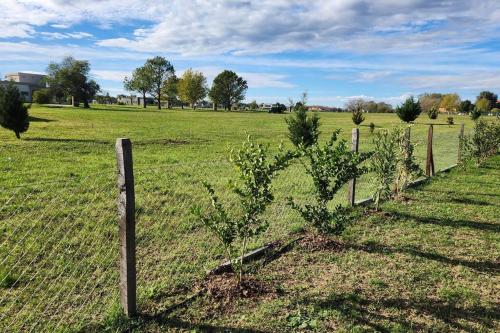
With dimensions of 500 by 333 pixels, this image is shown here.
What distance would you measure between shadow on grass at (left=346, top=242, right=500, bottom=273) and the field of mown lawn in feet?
0.04

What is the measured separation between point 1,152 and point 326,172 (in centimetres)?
1164

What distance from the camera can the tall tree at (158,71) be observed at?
3221 inches

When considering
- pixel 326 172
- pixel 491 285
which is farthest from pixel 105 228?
pixel 491 285

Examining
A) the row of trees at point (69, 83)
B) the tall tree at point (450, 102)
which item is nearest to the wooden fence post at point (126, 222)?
the row of trees at point (69, 83)

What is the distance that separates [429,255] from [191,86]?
86191mm

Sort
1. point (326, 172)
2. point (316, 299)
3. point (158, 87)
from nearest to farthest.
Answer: point (316, 299) → point (326, 172) → point (158, 87)

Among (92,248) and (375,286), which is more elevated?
(92,248)

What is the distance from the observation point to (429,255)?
5.30 m

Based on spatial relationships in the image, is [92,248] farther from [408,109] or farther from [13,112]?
[408,109]

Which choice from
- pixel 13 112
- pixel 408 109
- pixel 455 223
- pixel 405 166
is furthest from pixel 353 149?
pixel 408 109

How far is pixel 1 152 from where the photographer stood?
12.8 metres

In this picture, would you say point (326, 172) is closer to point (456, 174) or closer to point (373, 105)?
point (456, 174)

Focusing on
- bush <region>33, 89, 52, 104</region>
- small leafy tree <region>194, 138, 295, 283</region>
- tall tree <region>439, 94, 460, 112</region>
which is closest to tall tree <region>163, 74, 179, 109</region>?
bush <region>33, 89, 52, 104</region>

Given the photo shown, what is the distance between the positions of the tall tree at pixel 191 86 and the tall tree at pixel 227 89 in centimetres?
259
